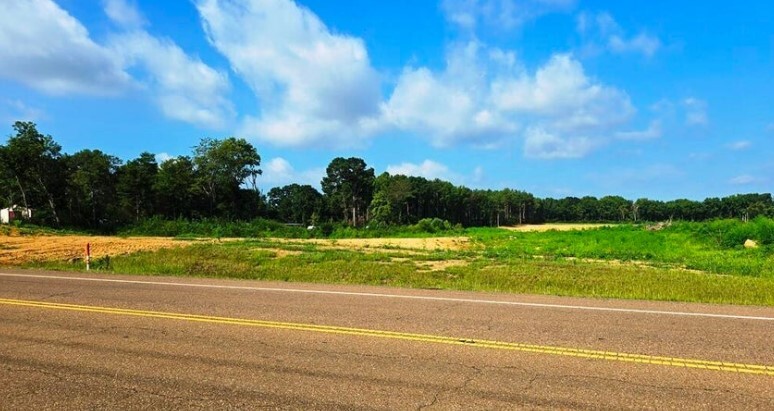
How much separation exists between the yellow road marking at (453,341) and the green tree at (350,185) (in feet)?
355

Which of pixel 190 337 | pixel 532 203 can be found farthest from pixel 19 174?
pixel 532 203

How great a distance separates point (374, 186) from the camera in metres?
127

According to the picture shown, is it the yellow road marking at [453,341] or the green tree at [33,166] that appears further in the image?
the green tree at [33,166]

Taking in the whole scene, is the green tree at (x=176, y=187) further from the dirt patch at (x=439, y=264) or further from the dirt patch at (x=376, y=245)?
the dirt patch at (x=439, y=264)

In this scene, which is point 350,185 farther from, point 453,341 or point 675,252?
point 453,341

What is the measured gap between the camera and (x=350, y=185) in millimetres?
121750

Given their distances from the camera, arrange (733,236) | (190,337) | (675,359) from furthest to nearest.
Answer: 1. (733,236)
2. (190,337)
3. (675,359)

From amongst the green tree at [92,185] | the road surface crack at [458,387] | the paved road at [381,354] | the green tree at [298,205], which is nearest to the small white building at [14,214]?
the green tree at [92,185]

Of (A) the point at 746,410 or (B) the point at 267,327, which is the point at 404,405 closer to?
(A) the point at 746,410

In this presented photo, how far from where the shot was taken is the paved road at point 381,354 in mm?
5188

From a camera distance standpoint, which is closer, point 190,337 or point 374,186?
point 190,337

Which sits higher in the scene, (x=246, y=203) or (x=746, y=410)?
(x=246, y=203)

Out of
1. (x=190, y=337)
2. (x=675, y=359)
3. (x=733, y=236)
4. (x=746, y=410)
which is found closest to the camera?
(x=746, y=410)

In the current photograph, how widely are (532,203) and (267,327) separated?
181 metres
